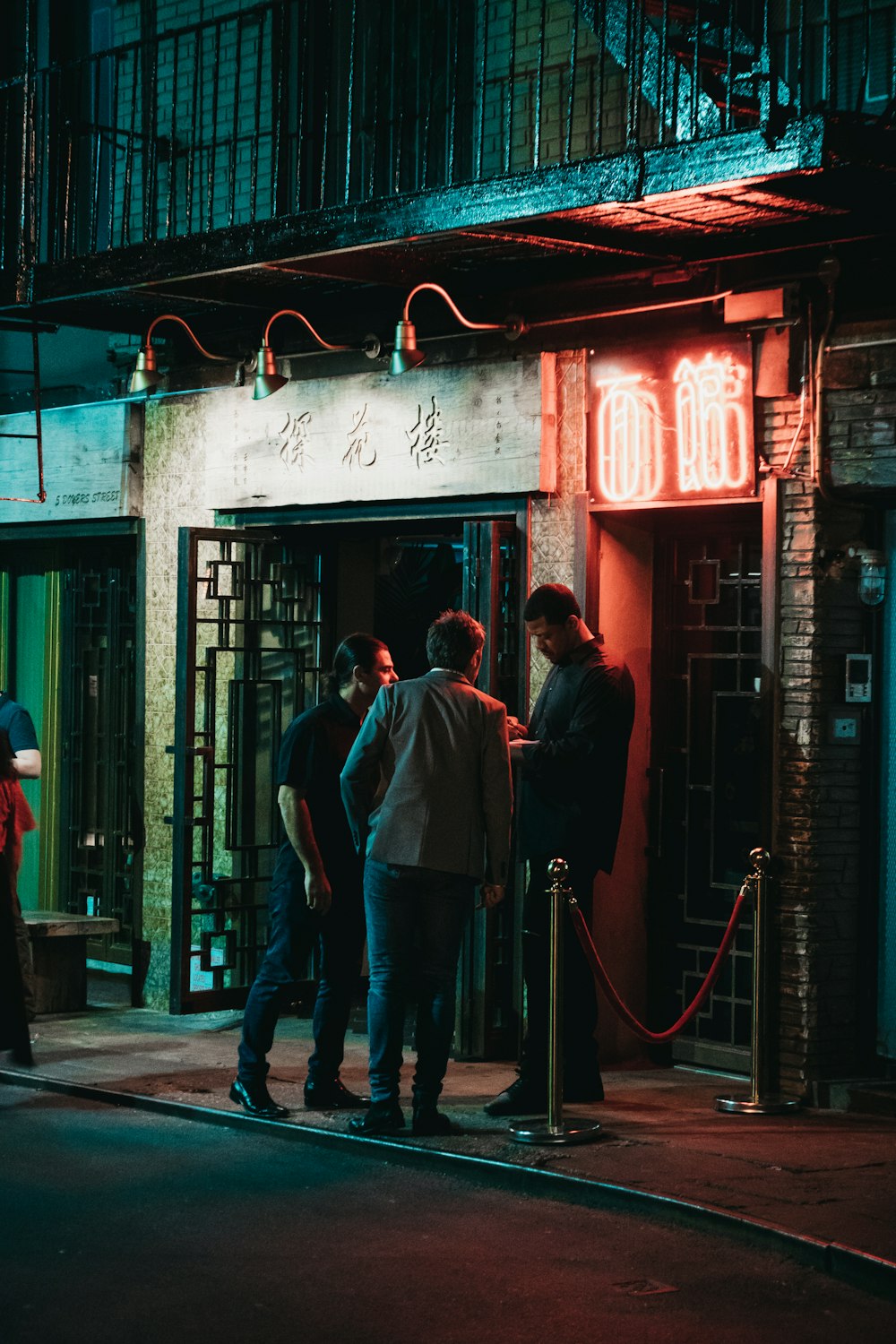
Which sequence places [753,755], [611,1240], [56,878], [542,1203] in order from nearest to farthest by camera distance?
[611,1240]
[542,1203]
[753,755]
[56,878]

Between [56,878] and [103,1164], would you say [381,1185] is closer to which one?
[103,1164]

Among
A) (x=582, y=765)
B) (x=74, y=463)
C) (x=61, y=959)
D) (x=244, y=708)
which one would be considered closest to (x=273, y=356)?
(x=244, y=708)

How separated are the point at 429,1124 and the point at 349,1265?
1.74 metres

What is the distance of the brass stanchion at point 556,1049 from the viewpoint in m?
8.04

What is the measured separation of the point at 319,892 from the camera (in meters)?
8.45

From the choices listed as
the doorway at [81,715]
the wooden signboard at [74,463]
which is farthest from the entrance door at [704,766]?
the wooden signboard at [74,463]

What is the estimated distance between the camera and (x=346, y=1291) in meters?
6.14

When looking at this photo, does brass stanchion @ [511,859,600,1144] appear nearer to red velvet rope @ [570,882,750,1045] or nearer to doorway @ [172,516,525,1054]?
red velvet rope @ [570,882,750,1045]

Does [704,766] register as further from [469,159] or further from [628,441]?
[469,159]

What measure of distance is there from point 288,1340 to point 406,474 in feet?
19.7

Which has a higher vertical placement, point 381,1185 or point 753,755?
point 753,755

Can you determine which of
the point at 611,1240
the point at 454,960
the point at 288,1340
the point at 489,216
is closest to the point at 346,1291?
the point at 288,1340

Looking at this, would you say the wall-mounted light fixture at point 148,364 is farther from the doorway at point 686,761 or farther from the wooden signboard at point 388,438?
the doorway at point 686,761

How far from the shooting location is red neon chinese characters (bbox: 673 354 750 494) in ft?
30.3
